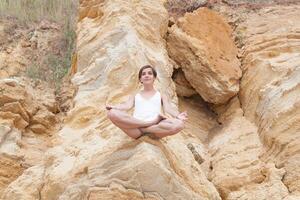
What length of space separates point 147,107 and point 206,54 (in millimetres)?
2760

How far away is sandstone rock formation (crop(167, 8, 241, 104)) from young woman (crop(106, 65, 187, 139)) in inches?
92.4

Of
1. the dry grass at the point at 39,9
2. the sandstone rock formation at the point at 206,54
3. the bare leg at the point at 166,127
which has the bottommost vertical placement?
the dry grass at the point at 39,9

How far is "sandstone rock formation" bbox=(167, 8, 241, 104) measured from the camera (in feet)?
27.7

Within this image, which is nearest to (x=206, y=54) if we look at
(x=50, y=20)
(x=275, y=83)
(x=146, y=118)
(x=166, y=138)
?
(x=275, y=83)

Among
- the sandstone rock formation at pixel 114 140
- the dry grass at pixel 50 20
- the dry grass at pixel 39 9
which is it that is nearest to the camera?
the sandstone rock formation at pixel 114 140

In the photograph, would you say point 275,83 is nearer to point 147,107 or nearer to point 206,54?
point 206,54

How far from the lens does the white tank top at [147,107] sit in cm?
596

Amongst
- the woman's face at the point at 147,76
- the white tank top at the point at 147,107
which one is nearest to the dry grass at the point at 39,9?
the woman's face at the point at 147,76

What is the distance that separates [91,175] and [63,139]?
126 cm

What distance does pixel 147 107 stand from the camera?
6074mm

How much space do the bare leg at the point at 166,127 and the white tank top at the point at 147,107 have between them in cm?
12

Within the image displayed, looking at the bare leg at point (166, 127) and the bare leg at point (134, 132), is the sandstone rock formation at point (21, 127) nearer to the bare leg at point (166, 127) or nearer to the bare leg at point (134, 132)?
the bare leg at point (134, 132)

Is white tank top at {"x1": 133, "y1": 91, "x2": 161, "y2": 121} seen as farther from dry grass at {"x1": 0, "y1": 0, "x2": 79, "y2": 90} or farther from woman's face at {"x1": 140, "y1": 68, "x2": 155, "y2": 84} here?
dry grass at {"x1": 0, "y1": 0, "x2": 79, "y2": 90}

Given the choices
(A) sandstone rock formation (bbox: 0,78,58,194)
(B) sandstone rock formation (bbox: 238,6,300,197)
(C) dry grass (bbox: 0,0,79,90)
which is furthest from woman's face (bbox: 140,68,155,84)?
(C) dry grass (bbox: 0,0,79,90)
